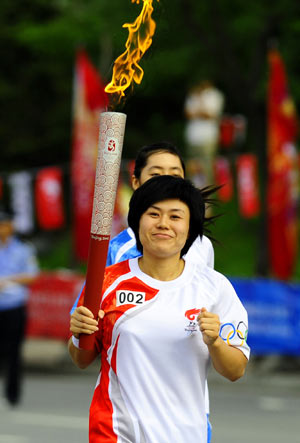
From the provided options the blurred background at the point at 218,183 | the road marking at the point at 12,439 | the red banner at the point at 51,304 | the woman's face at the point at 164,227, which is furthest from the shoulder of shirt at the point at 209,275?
the red banner at the point at 51,304

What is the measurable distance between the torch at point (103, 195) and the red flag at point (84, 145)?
11.1 meters

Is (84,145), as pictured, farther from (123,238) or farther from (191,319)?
(191,319)

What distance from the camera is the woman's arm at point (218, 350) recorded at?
9.18ft

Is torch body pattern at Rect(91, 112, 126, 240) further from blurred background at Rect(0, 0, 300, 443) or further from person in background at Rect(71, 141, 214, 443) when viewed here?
person in background at Rect(71, 141, 214, 443)

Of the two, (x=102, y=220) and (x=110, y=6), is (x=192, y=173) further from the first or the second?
(x=102, y=220)

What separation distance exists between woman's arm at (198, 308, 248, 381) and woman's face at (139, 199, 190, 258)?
25 cm

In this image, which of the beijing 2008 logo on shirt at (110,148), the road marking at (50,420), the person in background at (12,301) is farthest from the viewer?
the person in background at (12,301)

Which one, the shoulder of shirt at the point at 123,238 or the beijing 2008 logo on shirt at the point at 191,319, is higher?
the shoulder of shirt at the point at 123,238

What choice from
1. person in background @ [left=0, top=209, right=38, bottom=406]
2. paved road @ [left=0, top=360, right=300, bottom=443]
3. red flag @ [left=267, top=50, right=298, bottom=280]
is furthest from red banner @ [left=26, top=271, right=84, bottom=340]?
person in background @ [left=0, top=209, right=38, bottom=406]

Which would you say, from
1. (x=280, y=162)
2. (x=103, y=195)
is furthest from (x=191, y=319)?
(x=280, y=162)

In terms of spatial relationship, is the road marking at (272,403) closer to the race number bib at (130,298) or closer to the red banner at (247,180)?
the race number bib at (130,298)

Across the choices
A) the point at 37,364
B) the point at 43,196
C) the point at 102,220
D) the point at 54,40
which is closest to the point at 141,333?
the point at 102,220

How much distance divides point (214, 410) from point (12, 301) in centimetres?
202

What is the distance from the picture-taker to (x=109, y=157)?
278 cm
